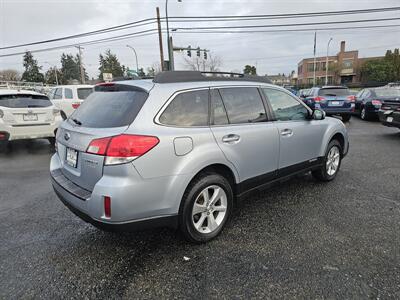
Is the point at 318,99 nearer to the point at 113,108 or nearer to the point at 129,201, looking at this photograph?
the point at 113,108

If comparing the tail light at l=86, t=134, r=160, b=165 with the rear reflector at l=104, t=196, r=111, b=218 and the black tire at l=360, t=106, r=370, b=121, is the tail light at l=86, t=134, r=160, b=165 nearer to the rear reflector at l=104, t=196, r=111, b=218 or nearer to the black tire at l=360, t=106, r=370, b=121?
the rear reflector at l=104, t=196, r=111, b=218

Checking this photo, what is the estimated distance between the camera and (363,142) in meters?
7.57

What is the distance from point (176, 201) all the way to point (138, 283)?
73cm

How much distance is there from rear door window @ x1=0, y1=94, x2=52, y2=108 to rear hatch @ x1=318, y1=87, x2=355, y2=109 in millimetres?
10474

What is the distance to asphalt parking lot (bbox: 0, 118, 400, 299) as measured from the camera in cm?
215

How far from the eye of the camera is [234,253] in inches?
103

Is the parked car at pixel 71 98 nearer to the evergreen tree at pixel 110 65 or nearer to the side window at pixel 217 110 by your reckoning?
the side window at pixel 217 110

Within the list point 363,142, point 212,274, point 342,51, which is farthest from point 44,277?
point 342,51

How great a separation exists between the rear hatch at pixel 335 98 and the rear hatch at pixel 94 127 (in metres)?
10.9

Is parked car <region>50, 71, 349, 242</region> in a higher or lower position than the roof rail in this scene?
lower

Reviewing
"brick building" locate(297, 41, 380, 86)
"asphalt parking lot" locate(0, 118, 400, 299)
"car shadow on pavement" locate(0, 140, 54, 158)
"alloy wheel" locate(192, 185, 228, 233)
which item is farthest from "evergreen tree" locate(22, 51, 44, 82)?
"alloy wheel" locate(192, 185, 228, 233)

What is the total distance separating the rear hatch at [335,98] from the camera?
11422 millimetres

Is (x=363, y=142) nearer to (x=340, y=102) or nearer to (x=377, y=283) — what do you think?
(x=340, y=102)

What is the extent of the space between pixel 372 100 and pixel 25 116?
41.6 ft
